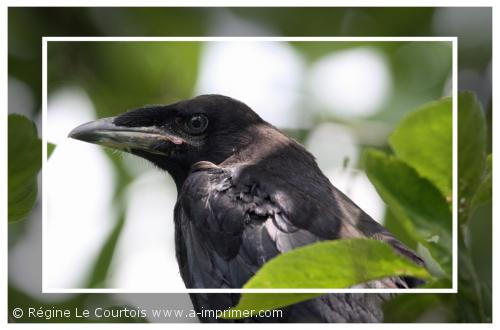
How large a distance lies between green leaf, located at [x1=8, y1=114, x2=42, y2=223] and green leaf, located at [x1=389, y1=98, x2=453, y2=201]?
1.57 metres

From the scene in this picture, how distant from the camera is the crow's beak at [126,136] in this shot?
4234 millimetres

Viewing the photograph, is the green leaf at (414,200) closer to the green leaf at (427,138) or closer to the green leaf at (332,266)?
the green leaf at (427,138)

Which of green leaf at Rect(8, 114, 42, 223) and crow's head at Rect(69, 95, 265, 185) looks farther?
crow's head at Rect(69, 95, 265, 185)

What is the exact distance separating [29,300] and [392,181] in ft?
6.88

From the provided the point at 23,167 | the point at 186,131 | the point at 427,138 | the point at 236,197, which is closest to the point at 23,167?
the point at 23,167

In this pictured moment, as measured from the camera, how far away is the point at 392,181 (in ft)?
8.09

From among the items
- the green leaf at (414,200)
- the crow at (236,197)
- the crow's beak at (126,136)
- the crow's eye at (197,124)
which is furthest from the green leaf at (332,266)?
the crow's eye at (197,124)

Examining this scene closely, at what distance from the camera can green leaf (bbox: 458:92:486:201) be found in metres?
2.32

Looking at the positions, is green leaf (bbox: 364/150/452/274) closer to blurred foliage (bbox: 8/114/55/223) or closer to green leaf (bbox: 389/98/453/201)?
green leaf (bbox: 389/98/453/201)

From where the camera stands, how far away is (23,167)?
320 centimetres

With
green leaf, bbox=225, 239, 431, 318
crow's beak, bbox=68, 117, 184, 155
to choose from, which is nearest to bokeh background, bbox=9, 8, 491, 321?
crow's beak, bbox=68, 117, 184, 155

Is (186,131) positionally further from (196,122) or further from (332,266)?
(332,266)

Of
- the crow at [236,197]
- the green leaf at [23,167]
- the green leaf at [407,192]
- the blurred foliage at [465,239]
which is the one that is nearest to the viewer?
the blurred foliage at [465,239]
